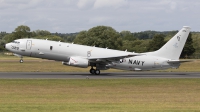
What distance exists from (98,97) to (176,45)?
80.2 feet

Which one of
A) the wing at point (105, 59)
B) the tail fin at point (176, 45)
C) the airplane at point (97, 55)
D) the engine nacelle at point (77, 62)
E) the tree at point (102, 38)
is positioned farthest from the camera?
the tree at point (102, 38)

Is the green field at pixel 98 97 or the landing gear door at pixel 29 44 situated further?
the landing gear door at pixel 29 44

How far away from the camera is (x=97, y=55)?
162 feet

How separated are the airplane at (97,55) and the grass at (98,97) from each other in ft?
34.7

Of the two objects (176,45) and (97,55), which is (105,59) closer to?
(97,55)

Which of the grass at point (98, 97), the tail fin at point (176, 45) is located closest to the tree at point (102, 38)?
the tail fin at point (176, 45)

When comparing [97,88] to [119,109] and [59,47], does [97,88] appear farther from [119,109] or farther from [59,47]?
[59,47]

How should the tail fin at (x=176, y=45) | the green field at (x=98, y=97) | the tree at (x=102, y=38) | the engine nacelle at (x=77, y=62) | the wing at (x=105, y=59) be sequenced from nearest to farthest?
the green field at (x=98, y=97)
the engine nacelle at (x=77, y=62)
the wing at (x=105, y=59)
the tail fin at (x=176, y=45)
the tree at (x=102, y=38)

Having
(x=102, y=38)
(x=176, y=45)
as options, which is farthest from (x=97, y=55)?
(x=102, y=38)

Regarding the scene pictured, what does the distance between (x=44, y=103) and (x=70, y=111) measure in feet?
12.0

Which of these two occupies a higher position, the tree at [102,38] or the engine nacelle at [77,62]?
the tree at [102,38]

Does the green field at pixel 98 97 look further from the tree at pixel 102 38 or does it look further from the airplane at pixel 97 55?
the tree at pixel 102 38

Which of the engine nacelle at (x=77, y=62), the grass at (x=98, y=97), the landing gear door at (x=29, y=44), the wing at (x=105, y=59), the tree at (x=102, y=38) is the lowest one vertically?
the grass at (x=98, y=97)

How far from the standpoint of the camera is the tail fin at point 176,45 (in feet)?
163
